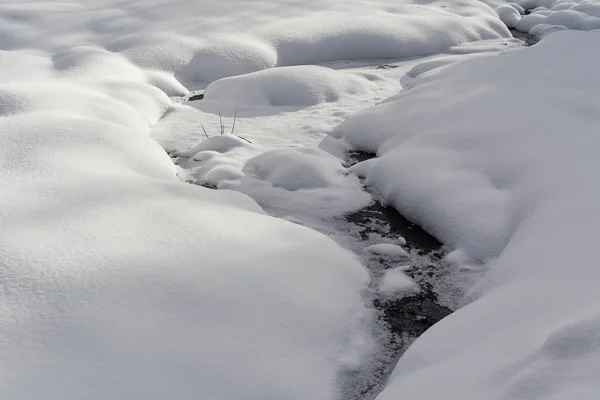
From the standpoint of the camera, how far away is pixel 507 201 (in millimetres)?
2486

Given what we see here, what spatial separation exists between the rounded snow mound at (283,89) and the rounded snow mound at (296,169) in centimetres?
100

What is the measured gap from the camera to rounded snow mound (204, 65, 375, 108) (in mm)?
4164

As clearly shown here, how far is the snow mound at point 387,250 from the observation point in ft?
8.11

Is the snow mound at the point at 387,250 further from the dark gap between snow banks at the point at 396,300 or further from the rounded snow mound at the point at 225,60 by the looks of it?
the rounded snow mound at the point at 225,60

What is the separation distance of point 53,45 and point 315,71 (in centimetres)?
224

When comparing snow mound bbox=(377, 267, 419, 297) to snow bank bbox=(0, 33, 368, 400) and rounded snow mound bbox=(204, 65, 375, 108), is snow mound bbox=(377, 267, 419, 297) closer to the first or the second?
snow bank bbox=(0, 33, 368, 400)

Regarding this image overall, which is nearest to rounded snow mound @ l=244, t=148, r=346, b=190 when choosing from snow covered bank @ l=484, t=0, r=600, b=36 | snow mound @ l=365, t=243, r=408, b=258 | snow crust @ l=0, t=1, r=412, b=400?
snow crust @ l=0, t=1, r=412, b=400

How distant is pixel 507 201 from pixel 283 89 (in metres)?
2.16

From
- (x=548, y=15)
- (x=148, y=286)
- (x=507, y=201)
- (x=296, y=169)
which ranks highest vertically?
(x=148, y=286)

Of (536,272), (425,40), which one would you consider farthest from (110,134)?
(425,40)

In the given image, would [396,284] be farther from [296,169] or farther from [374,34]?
[374,34]

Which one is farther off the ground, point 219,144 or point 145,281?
point 145,281

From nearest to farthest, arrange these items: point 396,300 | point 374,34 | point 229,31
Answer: point 396,300 → point 229,31 → point 374,34

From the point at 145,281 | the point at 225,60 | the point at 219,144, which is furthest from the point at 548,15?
the point at 145,281
